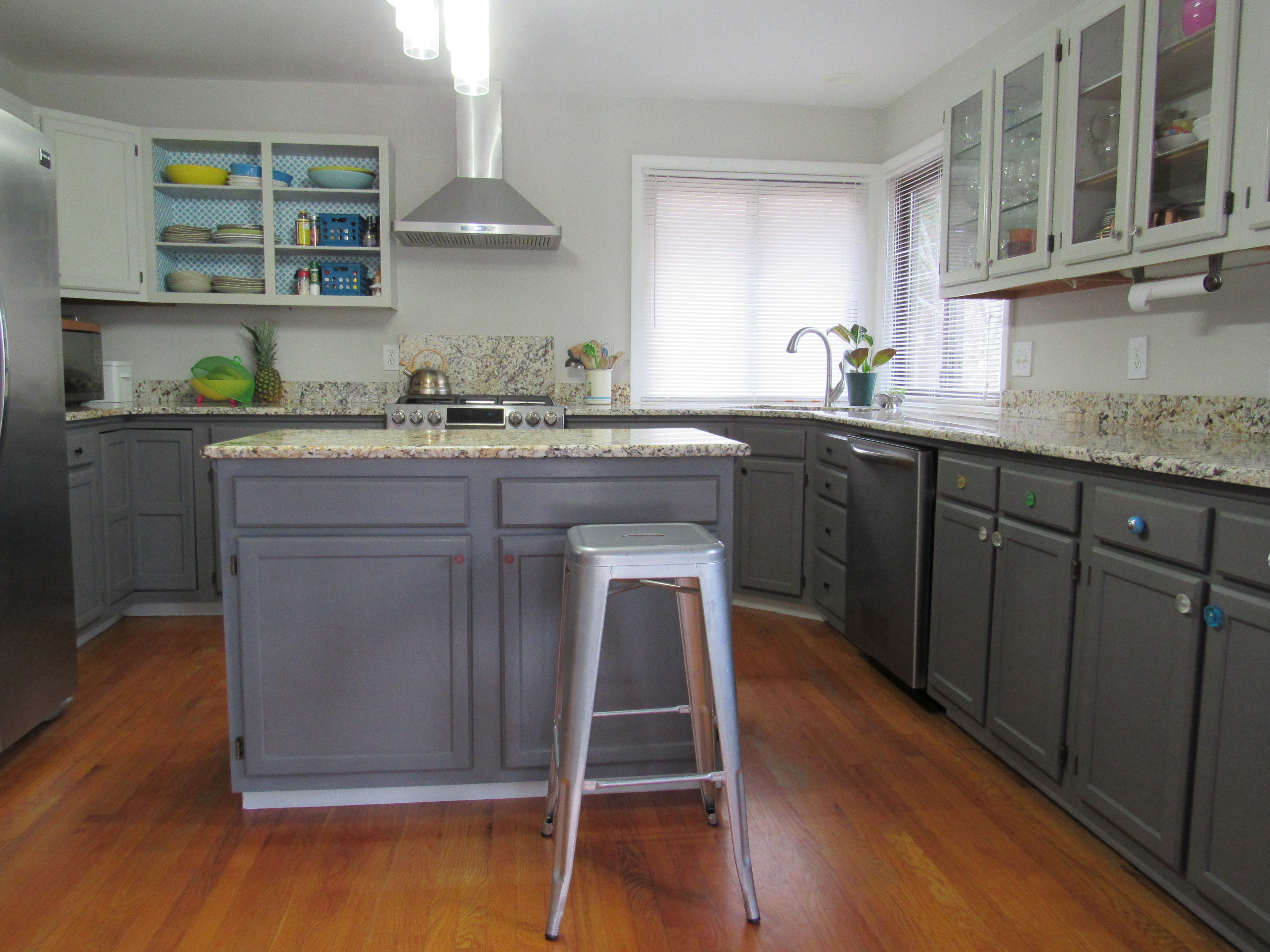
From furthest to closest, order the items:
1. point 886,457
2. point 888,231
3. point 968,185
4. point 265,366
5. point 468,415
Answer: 1. point 888,231
2. point 265,366
3. point 468,415
4. point 968,185
5. point 886,457

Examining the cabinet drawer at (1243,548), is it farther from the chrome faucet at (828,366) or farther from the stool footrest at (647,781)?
the chrome faucet at (828,366)

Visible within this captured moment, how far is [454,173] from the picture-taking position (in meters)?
4.21

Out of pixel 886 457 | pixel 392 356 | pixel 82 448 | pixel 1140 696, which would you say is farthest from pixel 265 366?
pixel 1140 696

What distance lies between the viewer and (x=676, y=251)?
4.41 meters

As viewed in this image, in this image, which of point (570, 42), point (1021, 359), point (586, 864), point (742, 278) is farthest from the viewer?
point (742, 278)

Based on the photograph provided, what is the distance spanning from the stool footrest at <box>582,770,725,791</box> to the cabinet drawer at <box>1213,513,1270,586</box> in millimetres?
990

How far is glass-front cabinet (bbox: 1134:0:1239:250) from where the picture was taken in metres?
1.90

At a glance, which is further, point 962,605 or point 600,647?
point 962,605

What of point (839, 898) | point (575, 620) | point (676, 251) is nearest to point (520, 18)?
point (676, 251)

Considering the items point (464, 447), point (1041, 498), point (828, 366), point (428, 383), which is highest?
point (828, 366)

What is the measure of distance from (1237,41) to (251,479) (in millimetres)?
2426

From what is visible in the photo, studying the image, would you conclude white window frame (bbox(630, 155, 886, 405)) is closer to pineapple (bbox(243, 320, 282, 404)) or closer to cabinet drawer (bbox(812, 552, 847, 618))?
cabinet drawer (bbox(812, 552, 847, 618))

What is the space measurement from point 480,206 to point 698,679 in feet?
9.16

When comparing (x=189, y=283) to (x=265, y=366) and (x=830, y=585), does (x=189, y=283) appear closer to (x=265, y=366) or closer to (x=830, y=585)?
(x=265, y=366)
